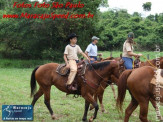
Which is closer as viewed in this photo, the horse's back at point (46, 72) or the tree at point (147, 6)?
the horse's back at point (46, 72)

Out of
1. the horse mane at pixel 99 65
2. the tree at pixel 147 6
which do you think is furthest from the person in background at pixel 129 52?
the tree at pixel 147 6

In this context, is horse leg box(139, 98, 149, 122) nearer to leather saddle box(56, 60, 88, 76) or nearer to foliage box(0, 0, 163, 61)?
leather saddle box(56, 60, 88, 76)

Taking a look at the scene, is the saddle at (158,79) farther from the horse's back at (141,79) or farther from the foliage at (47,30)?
the foliage at (47,30)

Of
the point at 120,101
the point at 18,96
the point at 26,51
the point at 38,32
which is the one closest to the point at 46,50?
the point at 38,32

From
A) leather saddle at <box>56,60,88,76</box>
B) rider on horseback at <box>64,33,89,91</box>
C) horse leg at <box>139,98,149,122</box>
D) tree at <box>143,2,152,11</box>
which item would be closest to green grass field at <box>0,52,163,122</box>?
rider on horseback at <box>64,33,89,91</box>

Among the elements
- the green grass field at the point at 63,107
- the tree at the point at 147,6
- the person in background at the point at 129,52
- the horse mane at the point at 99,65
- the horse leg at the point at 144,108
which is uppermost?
the tree at the point at 147,6

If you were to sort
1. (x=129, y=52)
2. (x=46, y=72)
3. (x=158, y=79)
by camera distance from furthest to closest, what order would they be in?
(x=46, y=72)
(x=129, y=52)
(x=158, y=79)

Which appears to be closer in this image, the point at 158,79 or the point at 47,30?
the point at 158,79

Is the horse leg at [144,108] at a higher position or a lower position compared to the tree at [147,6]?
lower

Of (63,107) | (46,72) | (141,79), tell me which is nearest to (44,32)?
(63,107)

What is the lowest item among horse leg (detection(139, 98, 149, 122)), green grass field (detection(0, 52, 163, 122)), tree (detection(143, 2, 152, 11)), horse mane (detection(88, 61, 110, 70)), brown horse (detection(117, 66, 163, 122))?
green grass field (detection(0, 52, 163, 122))

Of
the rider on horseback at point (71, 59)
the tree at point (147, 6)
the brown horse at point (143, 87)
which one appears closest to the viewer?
the brown horse at point (143, 87)

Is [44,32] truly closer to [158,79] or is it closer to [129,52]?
[129,52]

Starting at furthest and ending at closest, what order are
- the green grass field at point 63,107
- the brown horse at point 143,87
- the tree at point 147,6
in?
the tree at point 147,6 → the green grass field at point 63,107 → the brown horse at point 143,87
